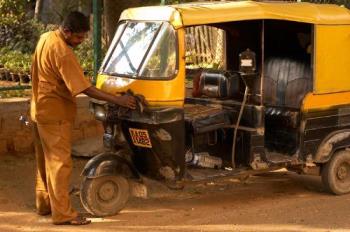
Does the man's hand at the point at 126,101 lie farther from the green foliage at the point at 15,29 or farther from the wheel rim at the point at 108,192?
the green foliage at the point at 15,29

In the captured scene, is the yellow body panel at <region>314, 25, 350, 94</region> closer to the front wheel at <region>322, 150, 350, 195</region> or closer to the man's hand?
the front wheel at <region>322, 150, 350, 195</region>

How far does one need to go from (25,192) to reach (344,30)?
3.81m

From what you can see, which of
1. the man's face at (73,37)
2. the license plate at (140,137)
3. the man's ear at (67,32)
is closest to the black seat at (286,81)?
the license plate at (140,137)

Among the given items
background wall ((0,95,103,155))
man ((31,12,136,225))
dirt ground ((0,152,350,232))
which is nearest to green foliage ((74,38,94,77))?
background wall ((0,95,103,155))

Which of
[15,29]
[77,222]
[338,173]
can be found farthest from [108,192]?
[15,29]

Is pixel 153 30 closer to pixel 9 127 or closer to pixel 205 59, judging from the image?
pixel 9 127

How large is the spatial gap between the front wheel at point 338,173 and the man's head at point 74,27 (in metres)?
3.00

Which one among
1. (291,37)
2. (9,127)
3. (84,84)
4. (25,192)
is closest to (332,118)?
(291,37)

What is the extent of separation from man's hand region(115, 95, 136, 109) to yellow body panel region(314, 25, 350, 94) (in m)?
1.99

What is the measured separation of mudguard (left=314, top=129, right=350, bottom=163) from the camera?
710 centimetres

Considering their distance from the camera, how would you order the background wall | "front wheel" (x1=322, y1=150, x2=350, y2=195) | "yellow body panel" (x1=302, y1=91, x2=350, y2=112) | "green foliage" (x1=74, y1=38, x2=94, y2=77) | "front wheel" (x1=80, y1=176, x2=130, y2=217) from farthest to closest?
1. "green foliage" (x1=74, y1=38, x2=94, y2=77)
2. the background wall
3. "front wheel" (x1=322, y1=150, x2=350, y2=195)
4. "yellow body panel" (x1=302, y1=91, x2=350, y2=112)
5. "front wheel" (x1=80, y1=176, x2=130, y2=217)

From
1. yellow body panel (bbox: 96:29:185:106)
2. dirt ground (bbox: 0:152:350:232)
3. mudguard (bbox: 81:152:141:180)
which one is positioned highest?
yellow body panel (bbox: 96:29:185:106)

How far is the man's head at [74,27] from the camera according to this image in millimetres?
5987

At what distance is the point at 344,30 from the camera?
23.4 ft
